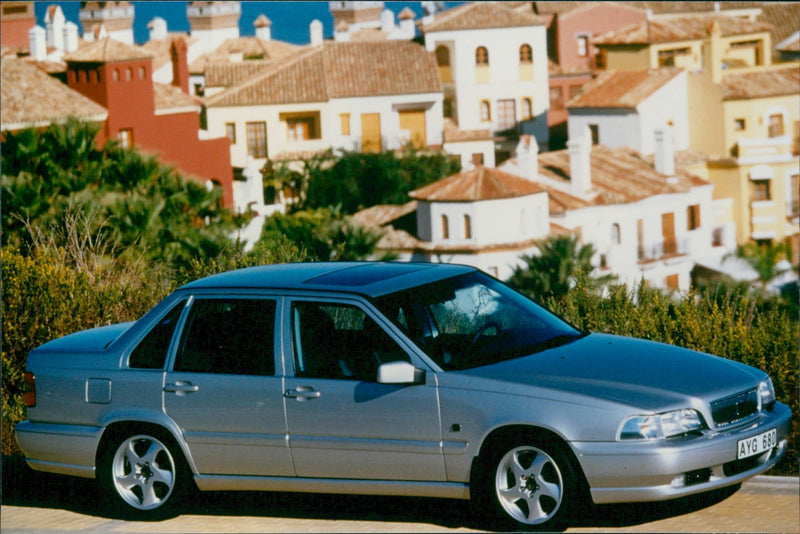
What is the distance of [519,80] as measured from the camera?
3612 inches

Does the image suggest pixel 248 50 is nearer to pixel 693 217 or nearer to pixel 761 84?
pixel 761 84

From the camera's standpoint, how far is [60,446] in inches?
317

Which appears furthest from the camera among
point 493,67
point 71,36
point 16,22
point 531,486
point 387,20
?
point 387,20

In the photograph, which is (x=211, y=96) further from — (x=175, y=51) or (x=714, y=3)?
(x=714, y=3)

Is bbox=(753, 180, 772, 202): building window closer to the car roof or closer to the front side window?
the car roof

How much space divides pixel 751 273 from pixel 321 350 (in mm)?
69041

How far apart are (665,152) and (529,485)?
6734cm

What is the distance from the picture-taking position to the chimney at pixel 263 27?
349 feet

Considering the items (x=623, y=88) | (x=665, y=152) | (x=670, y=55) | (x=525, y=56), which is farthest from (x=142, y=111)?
(x=525, y=56)

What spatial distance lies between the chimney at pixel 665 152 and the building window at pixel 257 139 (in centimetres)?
2271

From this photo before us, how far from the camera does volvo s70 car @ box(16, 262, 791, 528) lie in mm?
6660

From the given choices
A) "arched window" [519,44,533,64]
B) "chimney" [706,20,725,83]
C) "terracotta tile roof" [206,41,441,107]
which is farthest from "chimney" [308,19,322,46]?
"chimney" [706,20,725,83]

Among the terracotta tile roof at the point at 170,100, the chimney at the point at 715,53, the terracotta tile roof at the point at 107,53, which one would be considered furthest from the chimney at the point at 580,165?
the terracotta tile roof at the point at 107,53

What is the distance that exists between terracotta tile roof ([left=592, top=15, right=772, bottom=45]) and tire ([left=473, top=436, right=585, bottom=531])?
262ft
